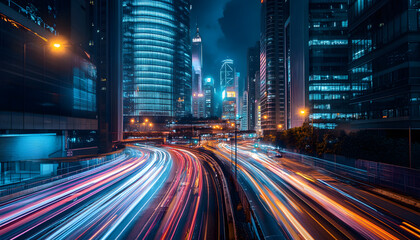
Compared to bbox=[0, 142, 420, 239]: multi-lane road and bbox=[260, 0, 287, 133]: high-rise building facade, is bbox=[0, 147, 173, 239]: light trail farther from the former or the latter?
bbox=[260, 0, 287, 133]: high-rise building facade

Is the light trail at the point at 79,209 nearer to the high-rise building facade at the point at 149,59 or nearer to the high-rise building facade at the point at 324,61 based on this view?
the high-rise building facade at the point at 324,61

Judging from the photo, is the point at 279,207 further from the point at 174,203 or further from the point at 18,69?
the point at 18,69

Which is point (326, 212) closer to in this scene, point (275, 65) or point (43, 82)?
point (43, 82)

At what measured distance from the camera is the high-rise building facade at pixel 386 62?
29.9 meters

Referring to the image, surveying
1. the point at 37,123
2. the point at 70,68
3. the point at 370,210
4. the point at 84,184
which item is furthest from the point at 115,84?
the point at 370,210

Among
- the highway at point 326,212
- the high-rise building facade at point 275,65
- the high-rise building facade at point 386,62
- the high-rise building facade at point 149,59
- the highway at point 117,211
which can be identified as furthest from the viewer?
the high-rise building facade at point 275,65

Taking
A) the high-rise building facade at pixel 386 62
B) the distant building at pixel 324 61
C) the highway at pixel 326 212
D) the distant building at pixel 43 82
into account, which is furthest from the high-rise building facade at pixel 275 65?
the highway at pixel 326 212

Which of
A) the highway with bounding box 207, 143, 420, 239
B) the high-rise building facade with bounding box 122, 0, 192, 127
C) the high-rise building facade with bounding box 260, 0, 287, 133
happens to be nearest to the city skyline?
the highway with bounding box 207, 143, 420, 239

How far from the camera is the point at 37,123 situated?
94.7ft

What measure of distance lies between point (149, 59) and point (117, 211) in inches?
4453

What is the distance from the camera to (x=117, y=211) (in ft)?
49.6

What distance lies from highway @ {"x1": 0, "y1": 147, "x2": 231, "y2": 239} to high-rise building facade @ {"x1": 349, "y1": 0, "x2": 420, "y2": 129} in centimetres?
3241

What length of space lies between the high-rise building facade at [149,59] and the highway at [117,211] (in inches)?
3775

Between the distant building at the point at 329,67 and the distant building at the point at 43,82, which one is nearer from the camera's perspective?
the distant building at the point at 43,82
